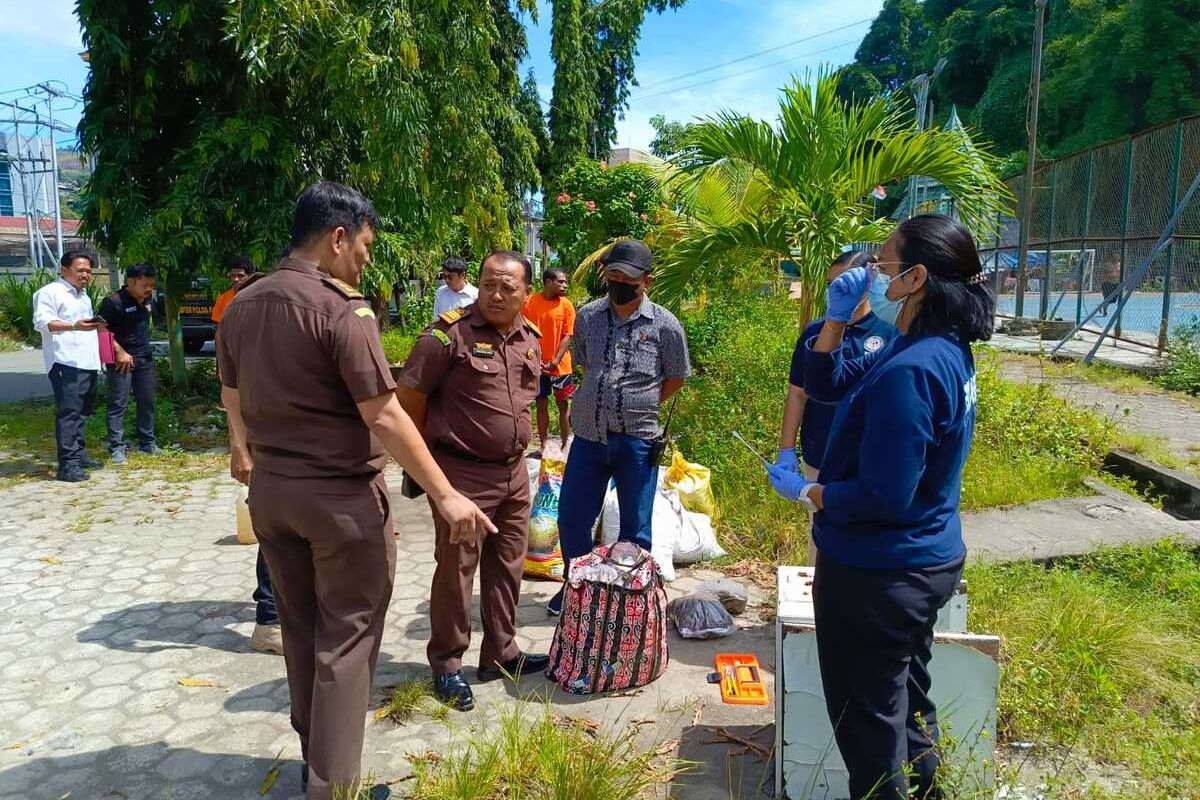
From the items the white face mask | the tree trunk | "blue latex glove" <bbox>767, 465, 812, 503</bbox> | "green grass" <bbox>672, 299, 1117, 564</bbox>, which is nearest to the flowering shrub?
"green grass" <bbox>672, 299, 1117, 564</bbox>

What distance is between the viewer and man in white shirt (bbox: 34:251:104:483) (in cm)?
686

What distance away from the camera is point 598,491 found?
4.16 metres

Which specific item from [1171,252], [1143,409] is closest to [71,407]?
[1143,409]

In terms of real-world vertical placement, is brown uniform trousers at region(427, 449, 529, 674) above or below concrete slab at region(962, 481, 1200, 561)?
above

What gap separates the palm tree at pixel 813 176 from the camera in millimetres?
5676

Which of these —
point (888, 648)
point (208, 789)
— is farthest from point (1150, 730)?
point (208, 789)

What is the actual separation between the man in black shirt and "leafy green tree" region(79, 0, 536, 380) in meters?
0.58

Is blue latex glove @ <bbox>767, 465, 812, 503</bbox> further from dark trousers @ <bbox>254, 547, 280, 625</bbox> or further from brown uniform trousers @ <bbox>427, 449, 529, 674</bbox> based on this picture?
dark trousers @ <bbox>254, 547, 280, 625</bbox>

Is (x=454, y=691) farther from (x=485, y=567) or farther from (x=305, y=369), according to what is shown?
(x=305, y=369)

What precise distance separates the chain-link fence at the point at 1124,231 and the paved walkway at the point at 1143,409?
5.49 ft

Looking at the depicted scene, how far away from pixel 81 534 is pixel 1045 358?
11.4 metres

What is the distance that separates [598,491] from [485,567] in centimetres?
81

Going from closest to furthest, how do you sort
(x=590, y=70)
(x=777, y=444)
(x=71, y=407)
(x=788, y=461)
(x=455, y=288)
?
(x=788, y=461)
(x=777, y=444)
(x=71, y=407)
(x=455, y=288)
(x=590, y=70)

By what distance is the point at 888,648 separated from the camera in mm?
2119
